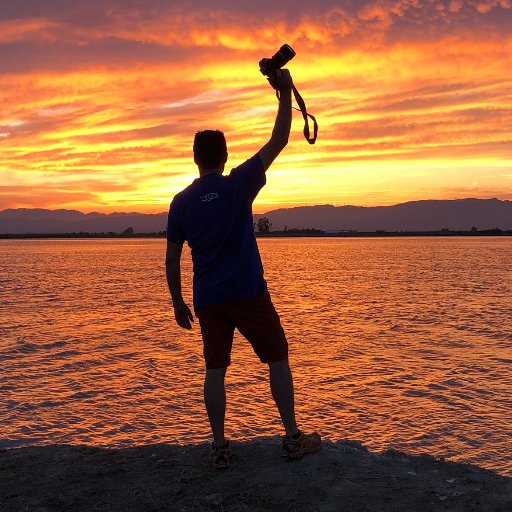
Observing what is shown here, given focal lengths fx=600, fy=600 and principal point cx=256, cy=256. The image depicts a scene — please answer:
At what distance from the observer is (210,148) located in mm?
4617

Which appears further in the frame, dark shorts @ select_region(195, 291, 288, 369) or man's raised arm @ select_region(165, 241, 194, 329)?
man's raised arm @ select_region(165, 241, 194, 329)

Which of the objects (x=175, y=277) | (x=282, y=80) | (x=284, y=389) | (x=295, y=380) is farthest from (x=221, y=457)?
(x=295, y=380)

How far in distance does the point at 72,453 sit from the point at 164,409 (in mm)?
3352

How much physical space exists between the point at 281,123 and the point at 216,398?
88.6 inches

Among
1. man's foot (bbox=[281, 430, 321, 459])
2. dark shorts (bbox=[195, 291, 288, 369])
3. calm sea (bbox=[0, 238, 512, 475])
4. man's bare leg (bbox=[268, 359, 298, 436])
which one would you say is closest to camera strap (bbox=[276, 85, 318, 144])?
dark shorts (bbox=[195, 291, 288, 369])

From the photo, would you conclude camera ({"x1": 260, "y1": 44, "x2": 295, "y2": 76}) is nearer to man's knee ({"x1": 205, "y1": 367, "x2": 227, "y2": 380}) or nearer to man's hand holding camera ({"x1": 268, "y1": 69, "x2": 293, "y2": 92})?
man's hand holding camera ({"x1": 268, "y1": 69, "x2": 293, "y2": 92})

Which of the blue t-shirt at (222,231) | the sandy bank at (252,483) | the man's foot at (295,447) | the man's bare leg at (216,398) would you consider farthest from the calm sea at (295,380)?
the blue t-shirt at (222,231)

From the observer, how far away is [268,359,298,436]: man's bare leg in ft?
15.6

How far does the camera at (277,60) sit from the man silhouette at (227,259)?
0.08 meters

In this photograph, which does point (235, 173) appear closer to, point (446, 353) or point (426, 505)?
point (426, 505)

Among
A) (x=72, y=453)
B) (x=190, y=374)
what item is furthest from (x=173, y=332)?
(x=72, y=453)

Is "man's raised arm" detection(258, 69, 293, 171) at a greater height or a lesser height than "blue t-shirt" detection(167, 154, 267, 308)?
greater

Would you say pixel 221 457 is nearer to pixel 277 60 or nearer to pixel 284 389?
pixel 284 389

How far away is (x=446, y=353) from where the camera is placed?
1335 centimetres
